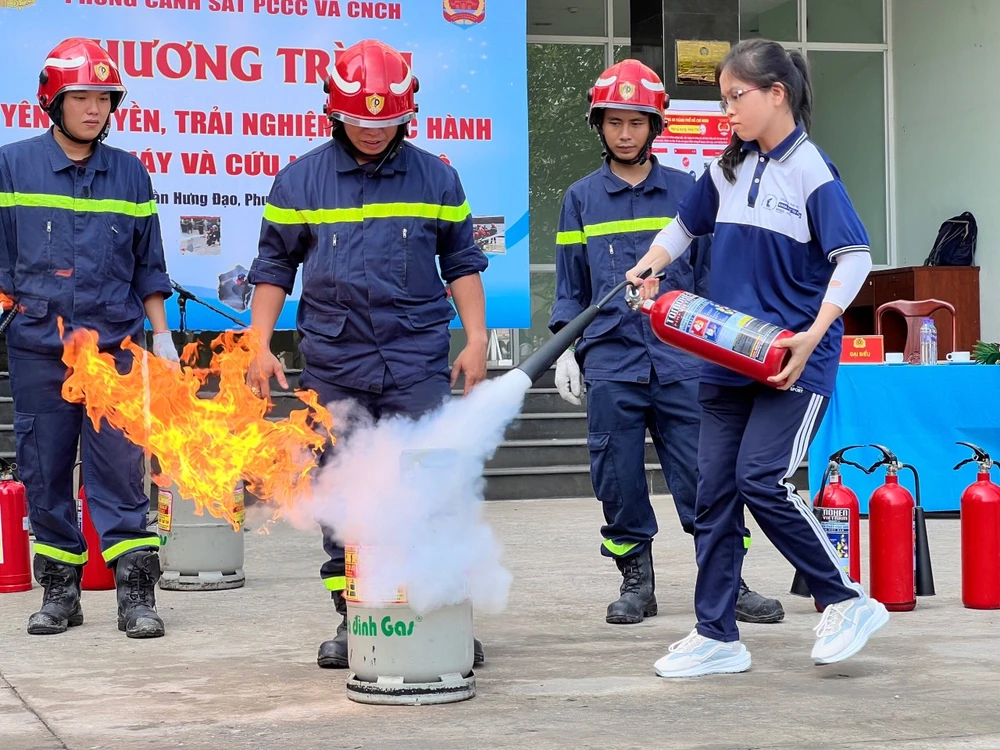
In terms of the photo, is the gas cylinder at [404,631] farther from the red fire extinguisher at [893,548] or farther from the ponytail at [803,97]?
the red fire extinguisher at [893,548]

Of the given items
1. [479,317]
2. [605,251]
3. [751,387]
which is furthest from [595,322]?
[751,387]

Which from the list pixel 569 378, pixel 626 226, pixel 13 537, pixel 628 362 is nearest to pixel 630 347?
pixel 628 362

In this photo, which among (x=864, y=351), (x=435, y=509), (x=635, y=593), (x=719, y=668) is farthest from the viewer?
(x=864, y=351)

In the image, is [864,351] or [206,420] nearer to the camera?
[206,420]

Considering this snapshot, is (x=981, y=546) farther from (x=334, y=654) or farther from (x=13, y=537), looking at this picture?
(x=13, y=537)

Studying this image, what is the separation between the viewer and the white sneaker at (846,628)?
4559 millimetres

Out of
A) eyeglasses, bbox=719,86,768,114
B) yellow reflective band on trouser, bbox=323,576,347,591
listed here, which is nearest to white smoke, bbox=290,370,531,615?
yellow reflective band on trouser, bbox=323,576,347,591

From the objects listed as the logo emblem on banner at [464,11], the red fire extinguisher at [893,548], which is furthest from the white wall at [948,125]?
the red fire extinguisher at [893,548]

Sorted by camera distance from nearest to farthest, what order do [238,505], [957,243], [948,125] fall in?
[238,505], [957,243], [948,125]

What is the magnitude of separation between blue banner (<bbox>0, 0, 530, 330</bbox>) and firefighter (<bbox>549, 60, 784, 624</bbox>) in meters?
5.93

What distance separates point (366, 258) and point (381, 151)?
15.2 inches

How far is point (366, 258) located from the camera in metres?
4.87

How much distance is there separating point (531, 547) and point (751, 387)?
3.93 metres

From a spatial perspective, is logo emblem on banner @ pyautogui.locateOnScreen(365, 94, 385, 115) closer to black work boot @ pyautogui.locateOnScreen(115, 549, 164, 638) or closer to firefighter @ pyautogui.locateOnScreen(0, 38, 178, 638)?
firefighter @ pyautogui.locateOnScreen(0, 38, 178, 638)
